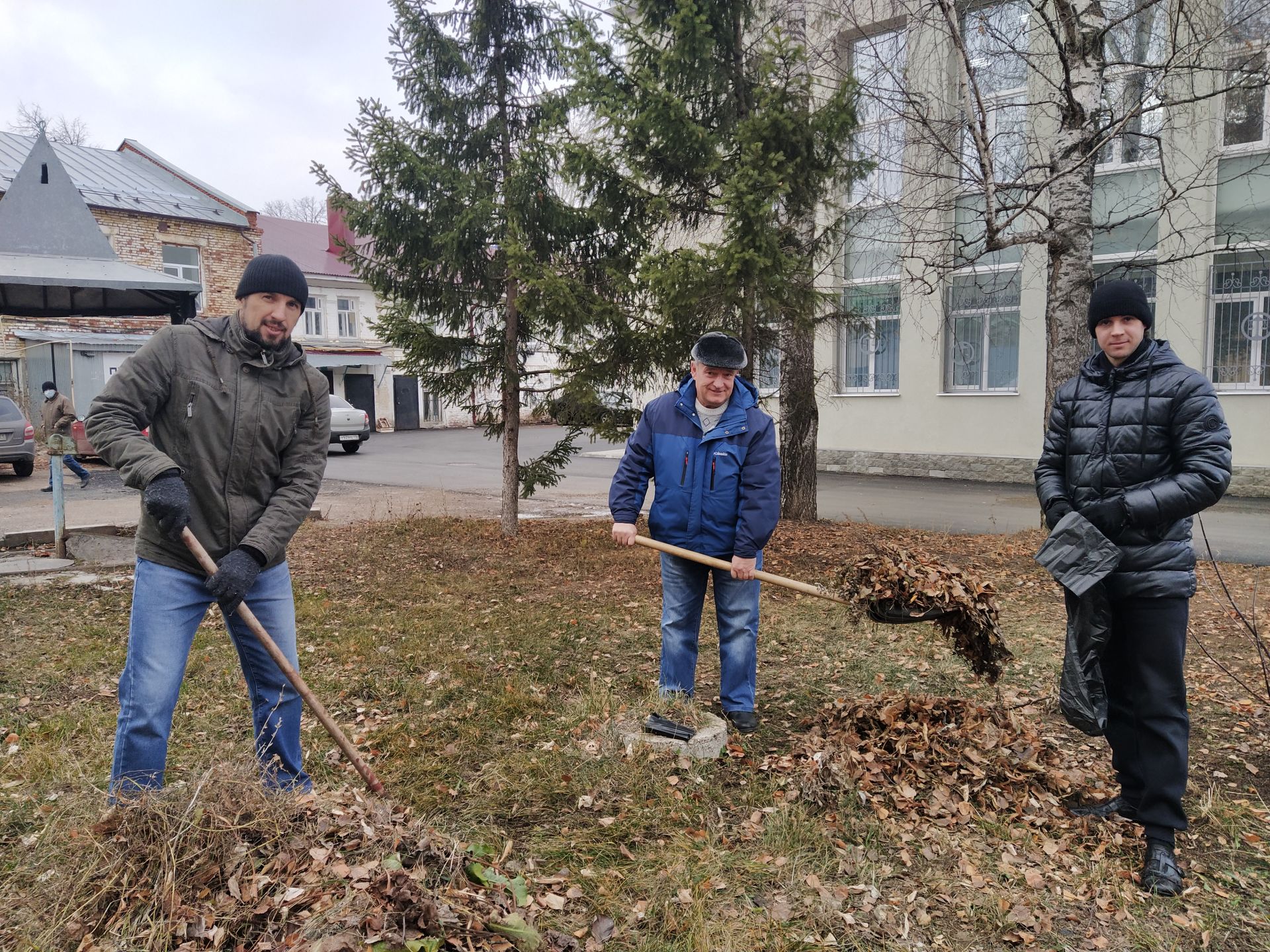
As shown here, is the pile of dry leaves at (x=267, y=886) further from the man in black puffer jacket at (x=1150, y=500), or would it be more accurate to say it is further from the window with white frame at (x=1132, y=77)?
the window with white frame at (x=1132, y=77)

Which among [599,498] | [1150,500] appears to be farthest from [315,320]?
[1150,500]

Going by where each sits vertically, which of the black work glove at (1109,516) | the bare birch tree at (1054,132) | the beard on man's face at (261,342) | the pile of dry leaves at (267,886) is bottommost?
the pile of dry leaves at (267,886)

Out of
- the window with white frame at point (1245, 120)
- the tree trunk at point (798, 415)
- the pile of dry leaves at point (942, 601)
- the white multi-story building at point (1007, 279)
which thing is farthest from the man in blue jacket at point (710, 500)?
the window with white frame at point (1245, 120)

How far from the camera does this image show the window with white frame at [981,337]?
16578 millimetres

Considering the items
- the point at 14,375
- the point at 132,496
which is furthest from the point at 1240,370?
the point at 14,375

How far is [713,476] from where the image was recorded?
4469 millimetres

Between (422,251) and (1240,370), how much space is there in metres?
13.0

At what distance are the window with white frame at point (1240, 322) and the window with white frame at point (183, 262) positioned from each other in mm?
27136

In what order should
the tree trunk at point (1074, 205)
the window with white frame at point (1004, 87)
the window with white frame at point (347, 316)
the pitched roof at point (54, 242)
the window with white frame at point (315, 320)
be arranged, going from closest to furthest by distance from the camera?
the pitched roof at point (54, 242) < the tree trunk at point (1074, 205) < the window with white frame at point (1004, 87) < the window with white frame at point (315, 320) < the window with white frame at point (347, 316)

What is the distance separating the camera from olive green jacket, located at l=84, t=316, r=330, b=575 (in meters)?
3.11

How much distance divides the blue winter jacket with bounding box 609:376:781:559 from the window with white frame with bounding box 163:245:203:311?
28.1m

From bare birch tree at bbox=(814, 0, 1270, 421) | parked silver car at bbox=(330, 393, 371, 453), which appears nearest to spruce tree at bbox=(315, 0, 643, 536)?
bare birch tree at bbox=(814, 0, 1270, 421)

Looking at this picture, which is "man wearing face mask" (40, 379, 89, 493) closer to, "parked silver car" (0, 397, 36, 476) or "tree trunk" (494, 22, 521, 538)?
"parked silver car" (0, 397, 36, 476)

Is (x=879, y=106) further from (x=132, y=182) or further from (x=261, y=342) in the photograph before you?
(x=132, y=182)
